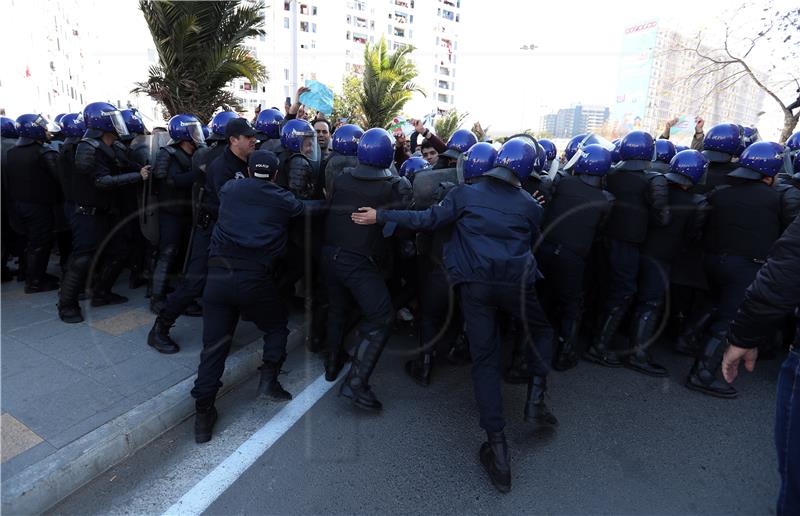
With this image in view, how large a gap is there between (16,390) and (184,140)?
277 cm

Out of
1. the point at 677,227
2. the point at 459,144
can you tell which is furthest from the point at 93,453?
the point at 677,227

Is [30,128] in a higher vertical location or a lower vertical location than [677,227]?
higher

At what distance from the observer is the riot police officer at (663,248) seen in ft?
14.2

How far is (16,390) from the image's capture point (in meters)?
3.29

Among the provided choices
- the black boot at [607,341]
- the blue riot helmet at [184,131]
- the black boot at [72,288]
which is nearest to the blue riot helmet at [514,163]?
the black boot at [607,341]

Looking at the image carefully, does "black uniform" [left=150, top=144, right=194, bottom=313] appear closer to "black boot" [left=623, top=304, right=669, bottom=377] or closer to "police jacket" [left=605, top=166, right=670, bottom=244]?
"police jacket" [left=605, top=166, right=670, bottom=244]

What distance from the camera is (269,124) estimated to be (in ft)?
17.7

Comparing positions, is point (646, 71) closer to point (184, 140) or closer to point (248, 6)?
point (248, 6)

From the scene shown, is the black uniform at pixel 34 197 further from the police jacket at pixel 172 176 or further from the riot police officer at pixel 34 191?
the police jacket at pixel 172 176

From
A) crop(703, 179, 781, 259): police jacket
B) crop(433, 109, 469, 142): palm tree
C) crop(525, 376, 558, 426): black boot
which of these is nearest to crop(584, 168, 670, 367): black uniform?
crop(703, 179, 781, 259): police jacket

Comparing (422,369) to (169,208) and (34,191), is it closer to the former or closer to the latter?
(169,208)

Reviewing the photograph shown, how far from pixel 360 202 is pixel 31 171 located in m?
4.10

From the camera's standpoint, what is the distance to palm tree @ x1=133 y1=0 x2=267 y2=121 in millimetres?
9188

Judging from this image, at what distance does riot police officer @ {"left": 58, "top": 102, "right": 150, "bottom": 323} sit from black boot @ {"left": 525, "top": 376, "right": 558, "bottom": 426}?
422 centimetres
